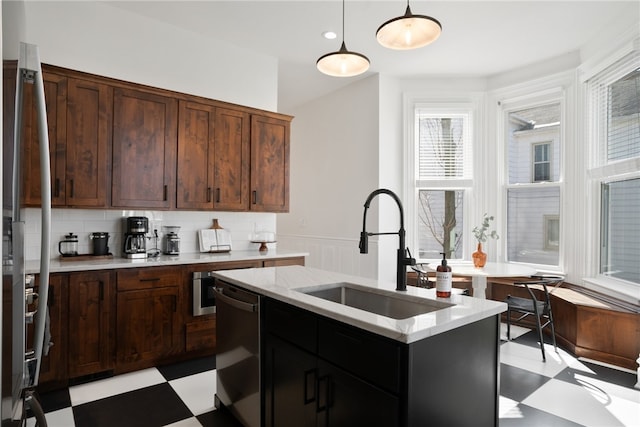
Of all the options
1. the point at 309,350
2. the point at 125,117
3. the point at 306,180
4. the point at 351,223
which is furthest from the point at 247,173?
the point at 309,350

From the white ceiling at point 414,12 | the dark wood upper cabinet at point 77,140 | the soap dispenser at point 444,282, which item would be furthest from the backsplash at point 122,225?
the soap dispenser at point 444,282

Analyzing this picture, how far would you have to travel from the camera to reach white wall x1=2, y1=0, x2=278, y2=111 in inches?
122

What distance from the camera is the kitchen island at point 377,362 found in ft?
4.26

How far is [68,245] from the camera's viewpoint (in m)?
3.09

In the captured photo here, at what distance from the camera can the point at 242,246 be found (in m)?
4.20

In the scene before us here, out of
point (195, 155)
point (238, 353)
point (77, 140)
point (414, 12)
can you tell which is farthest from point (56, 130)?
point (414, 12)

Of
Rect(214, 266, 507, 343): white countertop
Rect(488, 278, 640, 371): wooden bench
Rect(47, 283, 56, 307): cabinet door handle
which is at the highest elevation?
Rect(214, 266, 507, 343): white countertop

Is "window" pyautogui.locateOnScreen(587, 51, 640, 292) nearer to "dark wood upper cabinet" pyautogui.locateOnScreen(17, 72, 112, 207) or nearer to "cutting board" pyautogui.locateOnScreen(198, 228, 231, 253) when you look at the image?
"cutting board" pyautogui.locateOnScreen(198, 228, 231, 253)

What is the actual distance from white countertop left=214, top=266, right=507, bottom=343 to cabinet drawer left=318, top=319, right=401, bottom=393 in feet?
0.14

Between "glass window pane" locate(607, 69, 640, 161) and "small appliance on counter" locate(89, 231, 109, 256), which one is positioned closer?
"small appliance on counter" locate(89, 231, 109, 256)

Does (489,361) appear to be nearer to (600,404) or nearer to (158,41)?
(600,404)

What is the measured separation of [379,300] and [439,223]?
337 cm

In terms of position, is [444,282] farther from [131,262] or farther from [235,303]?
[131,262]

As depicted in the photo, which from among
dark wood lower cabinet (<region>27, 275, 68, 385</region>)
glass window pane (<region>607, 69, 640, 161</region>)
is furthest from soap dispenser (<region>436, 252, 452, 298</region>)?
glass window pane (<region>607, 69, 640, 161</region>)
